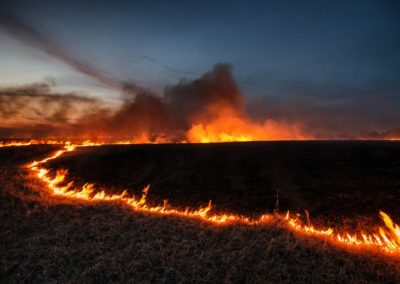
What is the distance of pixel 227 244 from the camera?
6.58 m

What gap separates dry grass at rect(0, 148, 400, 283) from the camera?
545 cm

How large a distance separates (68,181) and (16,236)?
16.8 feet

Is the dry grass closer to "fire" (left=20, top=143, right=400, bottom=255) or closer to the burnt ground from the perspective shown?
"fire" (left=20, top=143, right=400, bottom=255)

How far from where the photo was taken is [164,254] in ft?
20.9

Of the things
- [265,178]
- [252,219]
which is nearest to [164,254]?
[252,219]

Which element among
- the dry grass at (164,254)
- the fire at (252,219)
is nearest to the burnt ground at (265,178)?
the fire at (252,219)

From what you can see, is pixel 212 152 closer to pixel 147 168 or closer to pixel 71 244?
pixel 147 168

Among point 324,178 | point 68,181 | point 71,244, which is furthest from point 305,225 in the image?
point 68,181

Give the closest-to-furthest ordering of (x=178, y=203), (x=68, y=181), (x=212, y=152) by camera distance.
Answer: (x=178, y=203), (x=68, y=181), (x=212, y=152)

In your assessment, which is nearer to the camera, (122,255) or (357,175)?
(122,255)

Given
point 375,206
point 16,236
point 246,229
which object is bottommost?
point 16,236

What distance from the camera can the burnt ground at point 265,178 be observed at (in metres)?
8.20

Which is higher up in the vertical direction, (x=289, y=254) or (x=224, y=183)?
(x=224, y=183)

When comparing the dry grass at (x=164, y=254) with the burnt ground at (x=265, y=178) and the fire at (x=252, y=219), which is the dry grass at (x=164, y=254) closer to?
the fire at (x=252, y=219)
